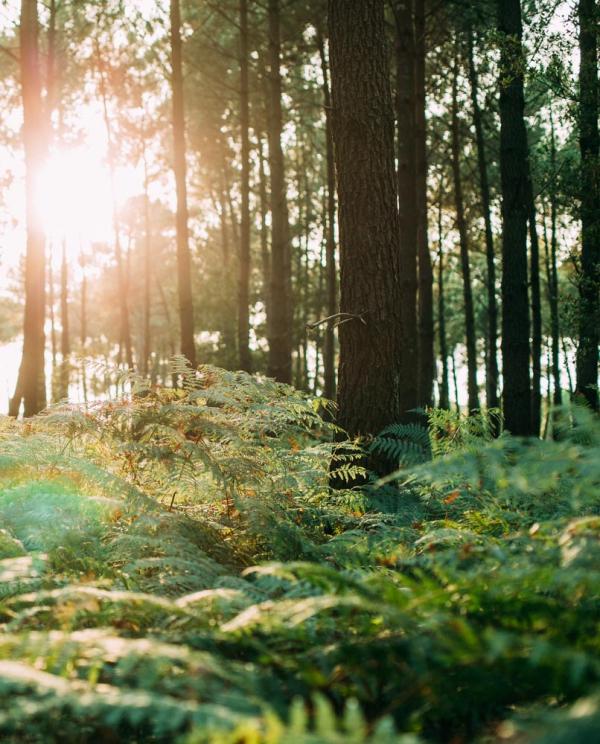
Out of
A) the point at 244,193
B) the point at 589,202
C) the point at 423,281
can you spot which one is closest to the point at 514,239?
the point at 589,202

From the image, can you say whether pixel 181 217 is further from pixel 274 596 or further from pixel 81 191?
pixel 81 191

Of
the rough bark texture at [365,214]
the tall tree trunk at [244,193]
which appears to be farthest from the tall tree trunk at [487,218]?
the rough bark texture at [365,214]

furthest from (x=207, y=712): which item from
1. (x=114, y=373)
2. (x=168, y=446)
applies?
(x=114, y=373)

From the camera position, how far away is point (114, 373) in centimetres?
448

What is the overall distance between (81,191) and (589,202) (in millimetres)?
24695

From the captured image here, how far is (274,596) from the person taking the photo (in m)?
2.98

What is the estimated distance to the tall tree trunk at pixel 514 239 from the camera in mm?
10898

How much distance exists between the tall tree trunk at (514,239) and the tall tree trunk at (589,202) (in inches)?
80.0

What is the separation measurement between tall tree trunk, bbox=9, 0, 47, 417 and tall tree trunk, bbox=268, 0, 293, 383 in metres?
4.53

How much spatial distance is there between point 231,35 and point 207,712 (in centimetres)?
2557

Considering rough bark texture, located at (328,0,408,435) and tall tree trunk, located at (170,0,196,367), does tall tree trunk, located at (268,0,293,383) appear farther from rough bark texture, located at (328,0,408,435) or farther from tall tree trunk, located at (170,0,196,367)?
rough bark texture, located at (328,0,408,435)

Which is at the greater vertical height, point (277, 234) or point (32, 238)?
point (277, 234)

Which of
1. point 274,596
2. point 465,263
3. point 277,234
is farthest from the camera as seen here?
point 465,263

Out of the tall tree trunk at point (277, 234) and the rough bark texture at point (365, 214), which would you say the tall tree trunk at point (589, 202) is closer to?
the tall tree trunk at point (277, 234)
